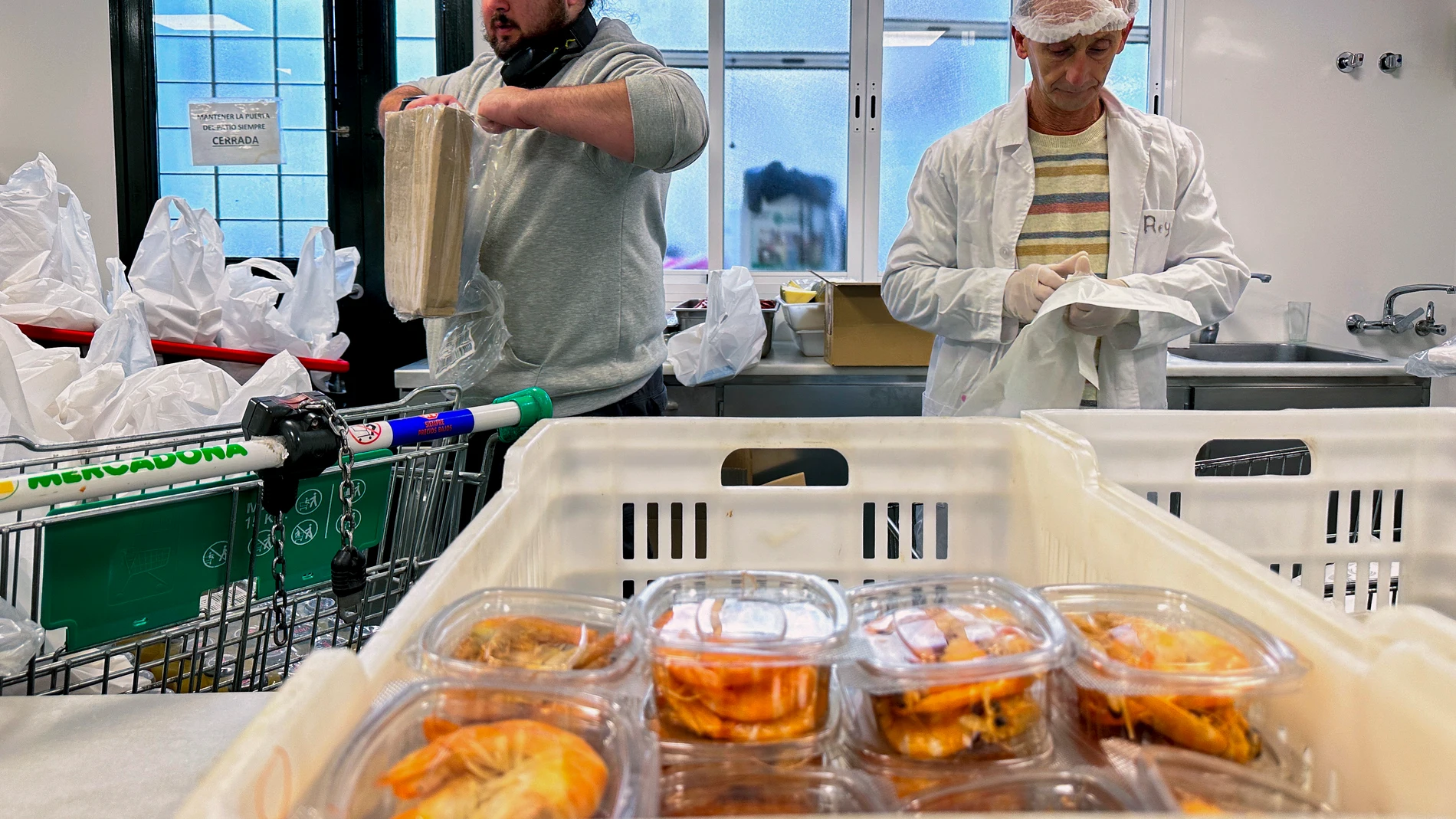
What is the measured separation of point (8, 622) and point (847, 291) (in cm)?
213

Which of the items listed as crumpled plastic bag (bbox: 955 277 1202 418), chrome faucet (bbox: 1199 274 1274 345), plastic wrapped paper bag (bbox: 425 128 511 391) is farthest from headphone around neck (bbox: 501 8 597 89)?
chrome faucet (bbox: 1199 274 1274 345)

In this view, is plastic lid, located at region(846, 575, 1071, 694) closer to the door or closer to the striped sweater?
the striped sweater

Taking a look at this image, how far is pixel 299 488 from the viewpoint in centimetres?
91

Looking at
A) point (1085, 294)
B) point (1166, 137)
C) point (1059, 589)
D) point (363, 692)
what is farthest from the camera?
point (1166, 137)

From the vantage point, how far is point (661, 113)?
140 centimetres

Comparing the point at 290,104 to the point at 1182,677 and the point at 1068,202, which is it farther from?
the point at 1182,677

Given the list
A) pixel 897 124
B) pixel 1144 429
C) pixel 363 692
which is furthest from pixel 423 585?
pixel 897 124

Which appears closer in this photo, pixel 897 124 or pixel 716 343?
pixel 716 343

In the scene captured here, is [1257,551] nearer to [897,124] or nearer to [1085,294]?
[1085,294]

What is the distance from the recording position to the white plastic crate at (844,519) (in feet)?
1.86

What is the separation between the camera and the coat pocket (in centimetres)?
177

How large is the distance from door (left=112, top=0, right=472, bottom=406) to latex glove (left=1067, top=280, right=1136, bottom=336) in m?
2.33

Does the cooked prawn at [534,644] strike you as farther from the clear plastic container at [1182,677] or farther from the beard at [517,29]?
the beard at [517,29]

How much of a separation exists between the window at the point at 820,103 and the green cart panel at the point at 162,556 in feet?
8.77
